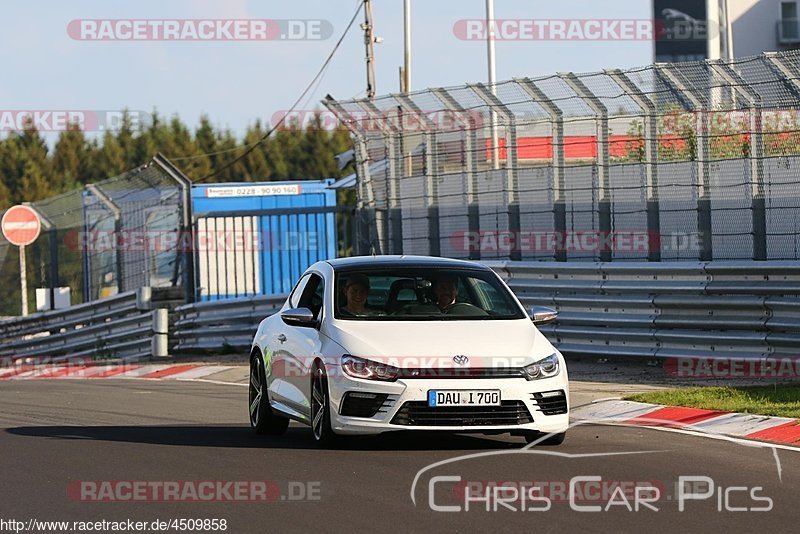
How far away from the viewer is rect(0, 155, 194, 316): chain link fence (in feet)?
77.7

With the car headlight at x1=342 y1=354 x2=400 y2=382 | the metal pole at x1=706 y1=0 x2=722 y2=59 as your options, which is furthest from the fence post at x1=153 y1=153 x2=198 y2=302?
the metal pole at x1=706 y1=0 x2=722 y2=59

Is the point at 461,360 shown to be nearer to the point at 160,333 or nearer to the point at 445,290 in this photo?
the point at 445,290

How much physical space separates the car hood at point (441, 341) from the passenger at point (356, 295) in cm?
25

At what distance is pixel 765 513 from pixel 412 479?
2.17 m

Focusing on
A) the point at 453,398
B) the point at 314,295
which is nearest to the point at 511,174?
the point at 314,295

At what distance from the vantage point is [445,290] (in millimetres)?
11195

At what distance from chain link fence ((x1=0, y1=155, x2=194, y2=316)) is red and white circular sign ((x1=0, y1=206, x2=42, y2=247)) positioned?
23.9 inches

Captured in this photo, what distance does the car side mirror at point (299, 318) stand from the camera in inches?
425

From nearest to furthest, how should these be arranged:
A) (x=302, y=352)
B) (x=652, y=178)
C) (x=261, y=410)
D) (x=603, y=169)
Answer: (x=302, y=352), (x=261, y=410), (x=652, y=178), (x=603, y=169)

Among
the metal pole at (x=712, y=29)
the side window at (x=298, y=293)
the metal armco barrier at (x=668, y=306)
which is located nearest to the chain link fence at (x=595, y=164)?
the metal armco barrier at (x=668, y=306)

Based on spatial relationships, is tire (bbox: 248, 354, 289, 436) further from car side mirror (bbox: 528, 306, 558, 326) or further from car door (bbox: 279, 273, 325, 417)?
car side mirror (bbox: 528, 306, 558, 326)

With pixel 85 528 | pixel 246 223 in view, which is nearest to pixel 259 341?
pixel 85 528

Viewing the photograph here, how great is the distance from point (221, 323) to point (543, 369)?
12499 mm

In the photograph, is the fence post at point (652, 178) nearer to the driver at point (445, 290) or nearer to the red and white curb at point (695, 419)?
the red and white curb at point (695, 419)
